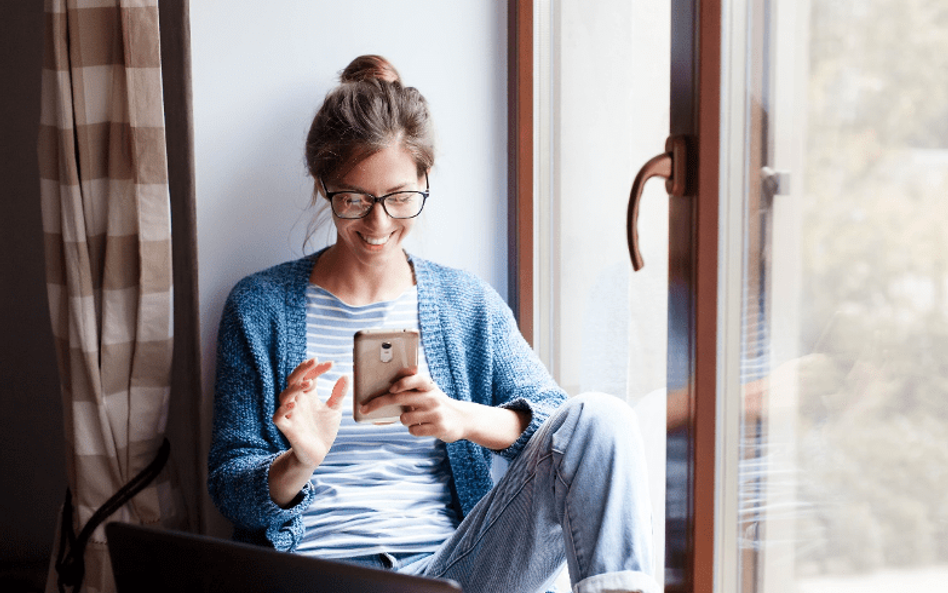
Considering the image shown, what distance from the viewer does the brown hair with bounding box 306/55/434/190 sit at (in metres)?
1.18

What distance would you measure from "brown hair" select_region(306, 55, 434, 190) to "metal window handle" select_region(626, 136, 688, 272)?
450mm

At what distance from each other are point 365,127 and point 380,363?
38 cm

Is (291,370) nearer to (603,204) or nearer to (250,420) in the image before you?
(250,420)

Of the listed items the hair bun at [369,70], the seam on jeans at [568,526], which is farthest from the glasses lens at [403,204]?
the seam on jeans at [568,526]

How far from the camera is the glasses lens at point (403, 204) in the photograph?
1.19 metres

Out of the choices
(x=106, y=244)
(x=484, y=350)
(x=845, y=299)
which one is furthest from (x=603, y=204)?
(x=106, y=244)

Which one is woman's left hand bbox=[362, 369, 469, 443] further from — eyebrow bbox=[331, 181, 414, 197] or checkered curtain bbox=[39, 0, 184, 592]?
checkered curtain bbox=[39, 0, 184, 592]

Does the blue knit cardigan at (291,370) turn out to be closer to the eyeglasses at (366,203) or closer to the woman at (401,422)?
the woman at (401,422)

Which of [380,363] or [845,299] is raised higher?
[845,299]

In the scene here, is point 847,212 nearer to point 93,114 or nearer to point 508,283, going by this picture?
point 508,283

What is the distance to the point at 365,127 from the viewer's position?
1.18 m

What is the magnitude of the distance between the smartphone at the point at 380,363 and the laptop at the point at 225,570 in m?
0.33

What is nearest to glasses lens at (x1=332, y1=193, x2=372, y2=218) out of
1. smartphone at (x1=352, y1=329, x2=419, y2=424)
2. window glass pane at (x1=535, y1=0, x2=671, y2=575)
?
smartphone at (x1=352, y1=329, x2=419, y2=424)

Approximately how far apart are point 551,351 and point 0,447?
3.72 feet
